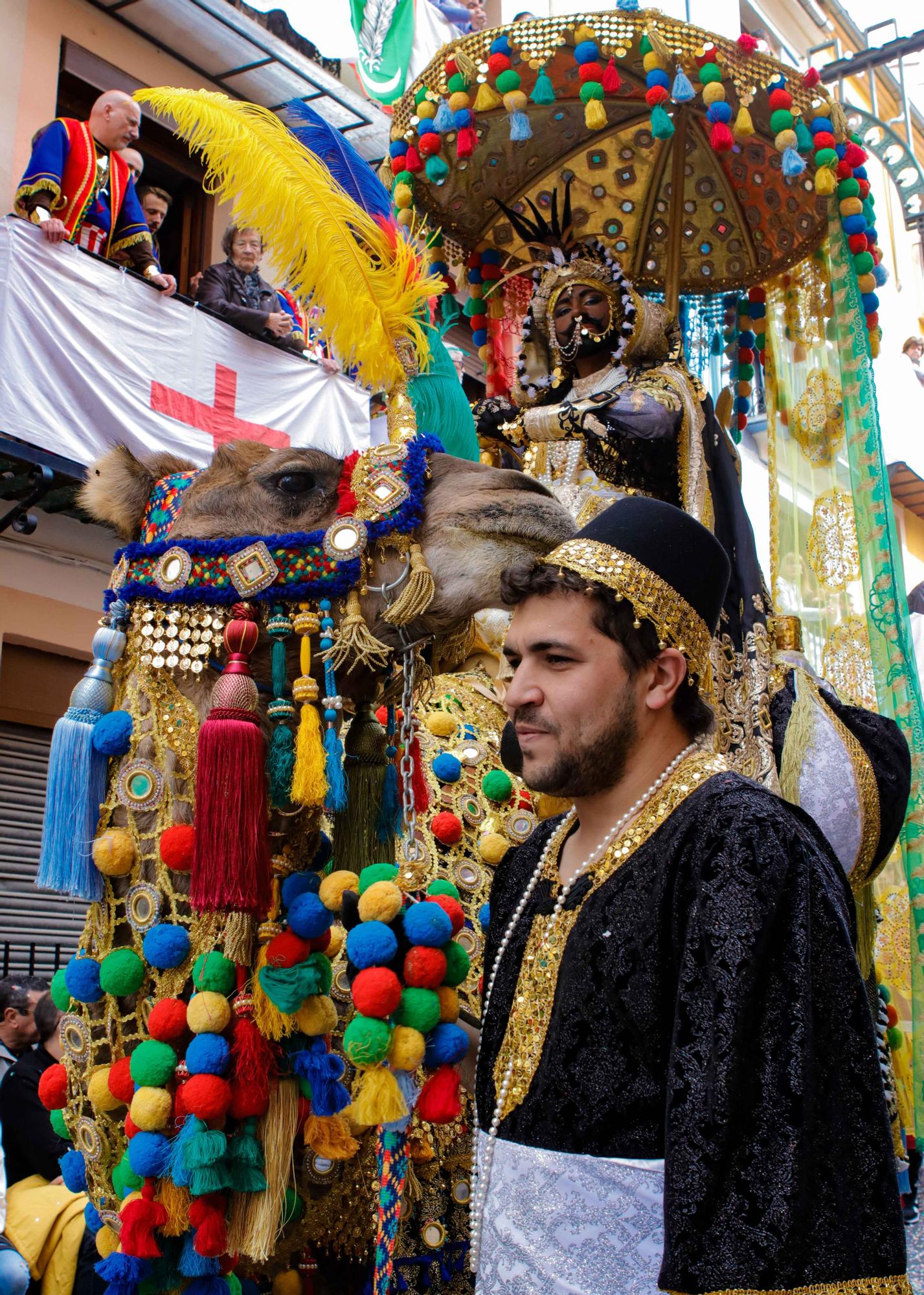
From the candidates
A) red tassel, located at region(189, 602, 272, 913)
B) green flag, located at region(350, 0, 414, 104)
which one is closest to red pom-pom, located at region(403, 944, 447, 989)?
red tassel, located at region(189, 602, 272, 913)

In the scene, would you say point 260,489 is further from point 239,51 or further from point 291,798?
point 239,51

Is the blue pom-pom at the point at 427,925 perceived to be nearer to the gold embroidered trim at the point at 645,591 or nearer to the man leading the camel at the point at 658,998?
the man leading the camel at the point at 658,998

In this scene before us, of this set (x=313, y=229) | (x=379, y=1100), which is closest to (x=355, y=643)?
(x=379, y=1100)

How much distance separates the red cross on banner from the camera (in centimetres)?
921

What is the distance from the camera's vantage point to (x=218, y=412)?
9.67 metres

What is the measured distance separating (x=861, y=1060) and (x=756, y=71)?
389cm

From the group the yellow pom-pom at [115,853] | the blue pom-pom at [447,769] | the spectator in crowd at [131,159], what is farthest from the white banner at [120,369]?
the yellow pom-pom at [115,853]

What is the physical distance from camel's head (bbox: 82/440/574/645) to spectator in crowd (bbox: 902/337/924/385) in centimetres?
1653

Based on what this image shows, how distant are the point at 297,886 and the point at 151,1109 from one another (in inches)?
22.2

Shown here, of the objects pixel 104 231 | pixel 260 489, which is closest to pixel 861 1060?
pixel 260 489

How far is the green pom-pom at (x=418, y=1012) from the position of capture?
262 cm

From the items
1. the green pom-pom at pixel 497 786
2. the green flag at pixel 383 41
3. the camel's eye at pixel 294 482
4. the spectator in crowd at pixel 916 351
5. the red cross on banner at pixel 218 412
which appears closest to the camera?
the camel's eye at pixel 294 482

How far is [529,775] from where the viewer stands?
218 cm

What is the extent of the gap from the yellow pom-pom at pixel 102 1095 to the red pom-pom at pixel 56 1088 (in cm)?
21
